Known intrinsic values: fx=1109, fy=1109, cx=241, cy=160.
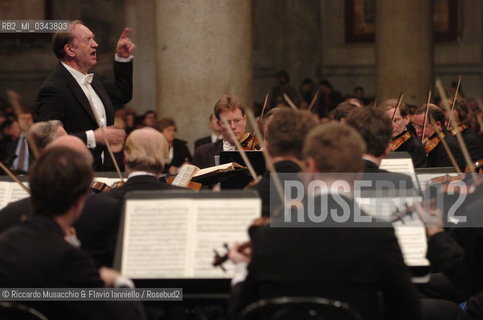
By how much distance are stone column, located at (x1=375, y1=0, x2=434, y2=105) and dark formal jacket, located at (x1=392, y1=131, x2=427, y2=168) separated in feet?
20.6

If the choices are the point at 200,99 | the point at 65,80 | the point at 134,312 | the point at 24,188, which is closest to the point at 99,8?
the point at 200,99

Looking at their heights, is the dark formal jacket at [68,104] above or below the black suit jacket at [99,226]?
above

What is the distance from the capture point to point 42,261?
394 centimetres

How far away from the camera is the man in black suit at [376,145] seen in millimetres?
5387

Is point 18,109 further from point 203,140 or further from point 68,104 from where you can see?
point 203,140

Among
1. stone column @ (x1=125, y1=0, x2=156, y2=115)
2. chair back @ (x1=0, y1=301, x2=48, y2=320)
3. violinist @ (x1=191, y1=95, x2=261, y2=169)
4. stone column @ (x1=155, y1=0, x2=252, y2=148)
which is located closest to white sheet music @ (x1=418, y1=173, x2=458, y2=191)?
violinist @ (x1=191, y1=95, x2=261, y2=169)

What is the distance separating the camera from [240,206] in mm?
4887

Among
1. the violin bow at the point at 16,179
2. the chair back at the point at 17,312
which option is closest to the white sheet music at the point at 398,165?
the violin bow at the point at 16,179

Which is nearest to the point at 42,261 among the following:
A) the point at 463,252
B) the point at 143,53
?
the point at 463,252

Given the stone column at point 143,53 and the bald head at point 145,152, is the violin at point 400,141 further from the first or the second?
the stone column at point 143,53

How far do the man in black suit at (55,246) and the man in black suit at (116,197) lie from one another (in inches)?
43.7

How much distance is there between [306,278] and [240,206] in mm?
893

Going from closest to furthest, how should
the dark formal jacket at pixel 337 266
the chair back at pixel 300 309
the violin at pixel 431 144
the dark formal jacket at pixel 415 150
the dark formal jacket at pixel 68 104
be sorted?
the chair back at pixel 300 309 < the dark formal jacket at pixel 337 266 < the dark formal jacket at pixel 68 104 < the dark formal jacket at pixel 415 150 < the violin at pixel 431 144

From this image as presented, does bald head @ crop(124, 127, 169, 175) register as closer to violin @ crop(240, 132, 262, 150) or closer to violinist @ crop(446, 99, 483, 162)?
violin @ crop(240, 132, 262, 150)
